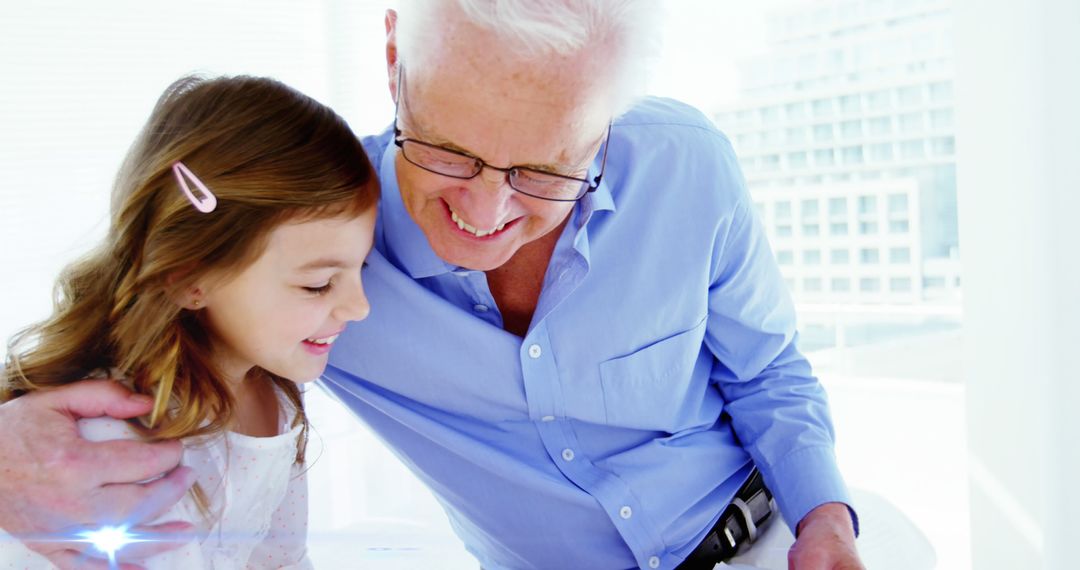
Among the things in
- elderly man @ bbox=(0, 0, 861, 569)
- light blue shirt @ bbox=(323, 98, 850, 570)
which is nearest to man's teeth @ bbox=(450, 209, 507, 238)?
elderly man @ bbox=(0, 0, 861, 569)

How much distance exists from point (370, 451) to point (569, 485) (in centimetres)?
230

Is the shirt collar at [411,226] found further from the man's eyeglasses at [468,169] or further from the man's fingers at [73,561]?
the man's fingers at [73,561]

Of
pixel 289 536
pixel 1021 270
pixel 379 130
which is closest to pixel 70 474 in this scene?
pixel 289 536

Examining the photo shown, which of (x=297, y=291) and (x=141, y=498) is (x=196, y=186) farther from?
(x=141, y=498)

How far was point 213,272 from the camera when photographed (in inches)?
48.6

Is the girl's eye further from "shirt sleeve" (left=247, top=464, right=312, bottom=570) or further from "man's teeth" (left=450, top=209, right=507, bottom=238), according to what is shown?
"shirt sleeve" (left=247, top=464, right=312, bottom=570)

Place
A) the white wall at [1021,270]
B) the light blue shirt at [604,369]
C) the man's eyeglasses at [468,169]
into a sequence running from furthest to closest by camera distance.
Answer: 1. the white wall at [1021,270]
2. the light blue shirt at [604,369]
3. the man's eyeglasses at [468,169]

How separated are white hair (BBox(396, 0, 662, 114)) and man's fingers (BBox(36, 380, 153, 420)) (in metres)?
0.55

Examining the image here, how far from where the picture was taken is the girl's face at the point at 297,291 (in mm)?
1232

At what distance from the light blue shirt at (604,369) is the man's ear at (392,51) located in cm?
19

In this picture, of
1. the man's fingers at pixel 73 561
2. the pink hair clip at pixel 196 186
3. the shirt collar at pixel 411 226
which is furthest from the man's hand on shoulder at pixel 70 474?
the shirt collar at pixel 411 226

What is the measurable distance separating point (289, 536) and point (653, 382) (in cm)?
63

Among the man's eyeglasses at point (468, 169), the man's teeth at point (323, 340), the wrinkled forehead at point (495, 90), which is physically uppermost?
the wrinkled forehead at point (495, 90)

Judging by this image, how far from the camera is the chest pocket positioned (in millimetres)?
1394
